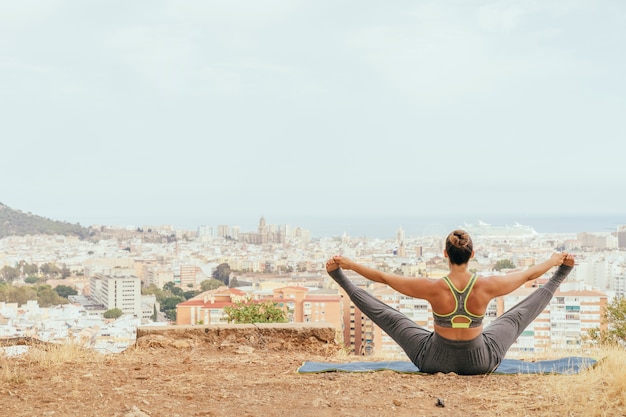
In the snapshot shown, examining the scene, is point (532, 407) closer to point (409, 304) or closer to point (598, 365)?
point (598, 365)

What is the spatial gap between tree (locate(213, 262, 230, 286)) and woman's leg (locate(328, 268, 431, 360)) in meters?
45.8

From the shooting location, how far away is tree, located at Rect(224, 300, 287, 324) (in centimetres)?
708

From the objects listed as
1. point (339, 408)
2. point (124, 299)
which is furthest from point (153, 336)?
point (124, 299)

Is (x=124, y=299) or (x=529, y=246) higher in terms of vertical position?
(x=529, y=246)

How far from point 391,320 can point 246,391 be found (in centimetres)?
103

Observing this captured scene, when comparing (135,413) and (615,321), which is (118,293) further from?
(135,413)

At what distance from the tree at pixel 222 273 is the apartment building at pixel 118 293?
323 inches

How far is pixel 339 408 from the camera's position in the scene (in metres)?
3.08

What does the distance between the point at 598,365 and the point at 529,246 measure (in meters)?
44.4

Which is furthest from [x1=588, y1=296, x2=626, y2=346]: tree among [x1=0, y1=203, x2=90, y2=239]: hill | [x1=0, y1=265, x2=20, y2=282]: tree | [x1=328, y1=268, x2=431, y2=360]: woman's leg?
[x1=0, y1=203, x2=90, y2=239]: hill

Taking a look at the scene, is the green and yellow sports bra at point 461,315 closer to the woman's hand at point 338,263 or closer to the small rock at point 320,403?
the woman's hand at point 338,263

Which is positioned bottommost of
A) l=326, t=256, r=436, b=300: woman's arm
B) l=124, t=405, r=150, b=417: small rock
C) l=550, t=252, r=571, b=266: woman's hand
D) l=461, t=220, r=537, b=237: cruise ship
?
l=124, t=405, r=150, b=417: small rock

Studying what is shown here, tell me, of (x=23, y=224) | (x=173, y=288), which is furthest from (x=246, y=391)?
(x=23, y=224)

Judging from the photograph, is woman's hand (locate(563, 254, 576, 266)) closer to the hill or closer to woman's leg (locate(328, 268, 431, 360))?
woman's leg (locate(328, 268, 431, 360))
